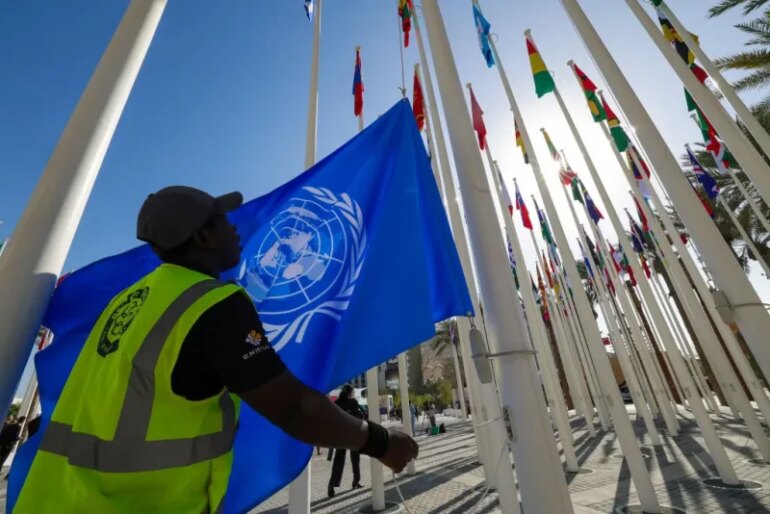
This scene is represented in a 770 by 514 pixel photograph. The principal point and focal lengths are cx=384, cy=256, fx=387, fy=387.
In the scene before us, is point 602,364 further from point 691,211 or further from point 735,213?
point 735,213

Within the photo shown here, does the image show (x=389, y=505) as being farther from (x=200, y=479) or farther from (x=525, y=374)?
(x=200, y=479)

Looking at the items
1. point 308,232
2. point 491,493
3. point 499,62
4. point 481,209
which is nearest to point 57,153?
point 308,232

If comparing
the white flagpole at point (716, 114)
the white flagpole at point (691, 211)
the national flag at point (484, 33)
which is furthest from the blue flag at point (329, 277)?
the white flagpole at point (716, 114)

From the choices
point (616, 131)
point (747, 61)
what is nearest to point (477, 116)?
point (616, 131)

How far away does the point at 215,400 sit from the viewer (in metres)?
1.29

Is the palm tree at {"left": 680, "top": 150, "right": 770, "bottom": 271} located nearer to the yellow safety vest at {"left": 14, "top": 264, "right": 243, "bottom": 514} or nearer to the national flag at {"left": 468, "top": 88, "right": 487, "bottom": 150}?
the national flag at {"left": 468, "top": 88, "right": 487, "bottom": 150}

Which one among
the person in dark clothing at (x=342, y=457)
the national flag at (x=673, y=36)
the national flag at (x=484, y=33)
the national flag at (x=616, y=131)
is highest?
the national flag at (x=673, y=36)

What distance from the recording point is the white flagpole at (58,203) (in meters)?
1.83

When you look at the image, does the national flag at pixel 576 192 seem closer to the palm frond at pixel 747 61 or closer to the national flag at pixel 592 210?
the national flag at pixel 592 210

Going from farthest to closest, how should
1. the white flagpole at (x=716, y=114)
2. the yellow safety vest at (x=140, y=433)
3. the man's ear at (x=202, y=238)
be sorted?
1. the white flagpole at (x=716, y=114)
2. the man's ear at (x=202, y=238)
3. the yellow safety vest at (x=140, y=433)

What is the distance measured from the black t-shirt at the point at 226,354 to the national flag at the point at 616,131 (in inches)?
328

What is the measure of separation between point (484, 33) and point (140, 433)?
6698 mm

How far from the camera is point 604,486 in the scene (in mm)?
7121

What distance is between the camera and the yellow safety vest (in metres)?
1.10
